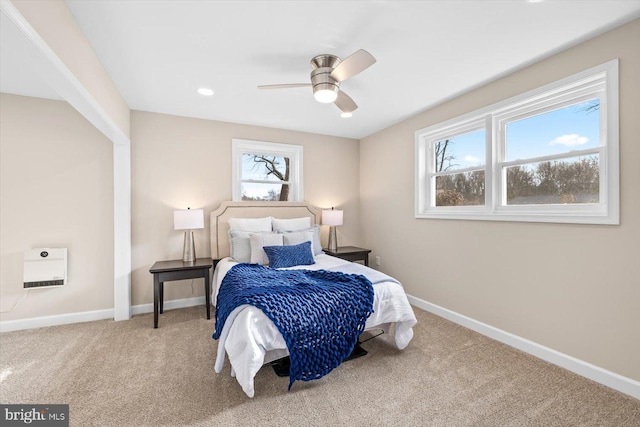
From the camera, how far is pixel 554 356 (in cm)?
232

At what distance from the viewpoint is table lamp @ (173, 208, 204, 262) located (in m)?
3.38

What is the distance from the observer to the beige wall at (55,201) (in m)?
2.97

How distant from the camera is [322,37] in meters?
2.08

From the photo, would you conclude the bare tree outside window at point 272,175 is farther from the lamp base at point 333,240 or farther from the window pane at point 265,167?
the lamp base at point 333,240

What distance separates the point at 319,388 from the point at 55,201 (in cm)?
341

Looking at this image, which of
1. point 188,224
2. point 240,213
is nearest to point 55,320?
point 188,224

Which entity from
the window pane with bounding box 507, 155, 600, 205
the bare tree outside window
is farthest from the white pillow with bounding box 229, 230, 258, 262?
the window pane with bounding box 507, 155, 600, 205

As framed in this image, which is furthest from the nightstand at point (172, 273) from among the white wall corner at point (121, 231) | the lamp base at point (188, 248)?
the white wall corner at point (121, 231)

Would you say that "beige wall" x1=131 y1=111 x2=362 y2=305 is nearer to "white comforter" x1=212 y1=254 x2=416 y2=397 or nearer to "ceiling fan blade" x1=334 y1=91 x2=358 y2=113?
"ceiling fan blade" x1=334 y1=91 x2=358 y2=113

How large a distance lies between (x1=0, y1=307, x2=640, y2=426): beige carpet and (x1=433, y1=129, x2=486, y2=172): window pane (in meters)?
1.89

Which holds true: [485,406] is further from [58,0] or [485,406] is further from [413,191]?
[58,0]

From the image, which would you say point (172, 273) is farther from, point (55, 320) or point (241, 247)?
point (55, 320)

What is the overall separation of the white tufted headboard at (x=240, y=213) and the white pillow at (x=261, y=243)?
0.63 meters

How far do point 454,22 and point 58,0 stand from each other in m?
2.44
